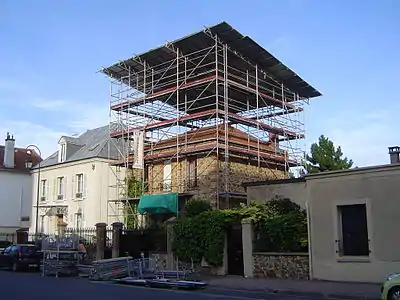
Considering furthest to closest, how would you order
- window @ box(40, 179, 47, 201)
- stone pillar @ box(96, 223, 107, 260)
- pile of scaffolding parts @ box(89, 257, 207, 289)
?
window @ box(40, 179, 47, 201) → stone pillar @ box(96, 223, 107, 260) → pile of scaffolding parts @ box(89, 257, 207, 289)

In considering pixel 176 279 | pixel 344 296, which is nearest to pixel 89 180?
pixel 176 279

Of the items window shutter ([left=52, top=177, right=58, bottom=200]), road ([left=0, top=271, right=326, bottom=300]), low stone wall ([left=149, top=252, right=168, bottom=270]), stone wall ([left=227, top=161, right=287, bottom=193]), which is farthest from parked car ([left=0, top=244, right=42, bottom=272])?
window shutter ([left=52, top=177, right=58, bottom=200])

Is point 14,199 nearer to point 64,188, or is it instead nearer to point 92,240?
point 64,188

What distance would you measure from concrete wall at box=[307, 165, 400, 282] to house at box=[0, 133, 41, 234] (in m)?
36.5

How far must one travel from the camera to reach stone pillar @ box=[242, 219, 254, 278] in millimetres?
22094

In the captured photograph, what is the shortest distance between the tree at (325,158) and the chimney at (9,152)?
1208 inches

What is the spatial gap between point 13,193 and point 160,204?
25.6 m

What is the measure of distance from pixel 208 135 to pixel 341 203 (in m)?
14.5

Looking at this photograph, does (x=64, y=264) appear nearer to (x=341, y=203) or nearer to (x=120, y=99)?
(x=341, y=203)

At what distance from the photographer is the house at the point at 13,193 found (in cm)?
5097

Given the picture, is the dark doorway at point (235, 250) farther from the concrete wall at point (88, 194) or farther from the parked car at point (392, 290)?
the concrete wall at point (88, 194)

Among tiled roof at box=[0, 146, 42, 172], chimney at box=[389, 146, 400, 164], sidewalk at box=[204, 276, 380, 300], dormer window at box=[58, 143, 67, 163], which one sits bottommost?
sidewalk at box=[204, 276, 380, 300]

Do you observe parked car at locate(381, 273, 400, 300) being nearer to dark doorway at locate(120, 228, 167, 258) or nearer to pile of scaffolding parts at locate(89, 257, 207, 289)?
pile of scaffolding parts at locate(89, 257, 207, 289)

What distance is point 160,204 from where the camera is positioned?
32250mm
